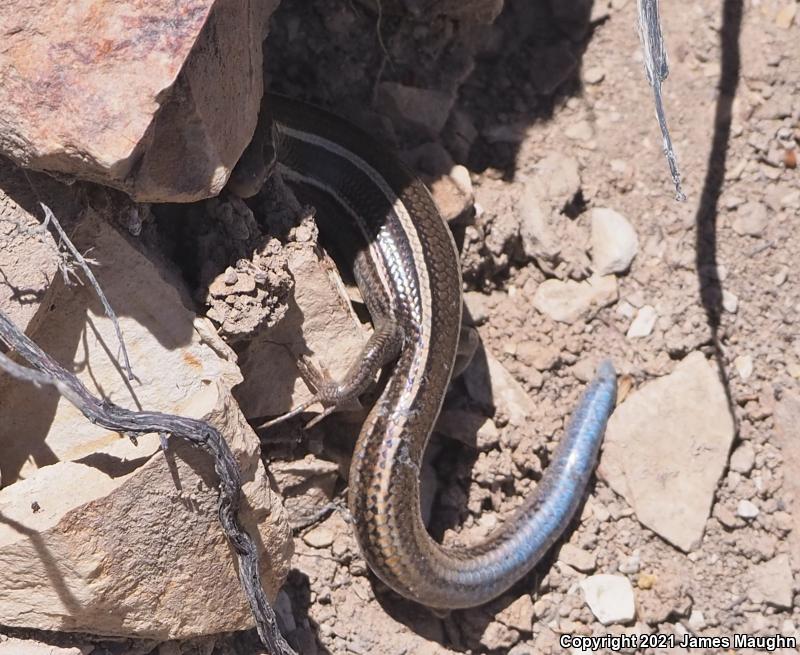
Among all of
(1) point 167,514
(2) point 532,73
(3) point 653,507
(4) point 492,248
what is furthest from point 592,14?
(1) point 167,514

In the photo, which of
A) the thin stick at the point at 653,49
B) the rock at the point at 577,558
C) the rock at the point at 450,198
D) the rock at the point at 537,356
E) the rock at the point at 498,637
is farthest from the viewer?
the rock at the point at 537,356

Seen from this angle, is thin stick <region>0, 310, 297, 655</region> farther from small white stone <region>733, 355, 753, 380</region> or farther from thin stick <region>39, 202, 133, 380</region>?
small white stone <region>733, 355, 753, 380</region>

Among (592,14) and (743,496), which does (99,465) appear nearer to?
(743,496)

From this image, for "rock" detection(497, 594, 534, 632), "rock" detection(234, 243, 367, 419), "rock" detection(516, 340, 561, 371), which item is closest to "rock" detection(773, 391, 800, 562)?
"rock" detection(516, 340, 561, 371)

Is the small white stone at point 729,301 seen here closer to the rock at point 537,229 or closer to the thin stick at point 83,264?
the rock at point 537,229

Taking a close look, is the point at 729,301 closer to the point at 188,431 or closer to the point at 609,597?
the point at 609,597

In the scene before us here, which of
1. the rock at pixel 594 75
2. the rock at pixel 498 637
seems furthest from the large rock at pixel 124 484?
the rock at pixel 594 75
